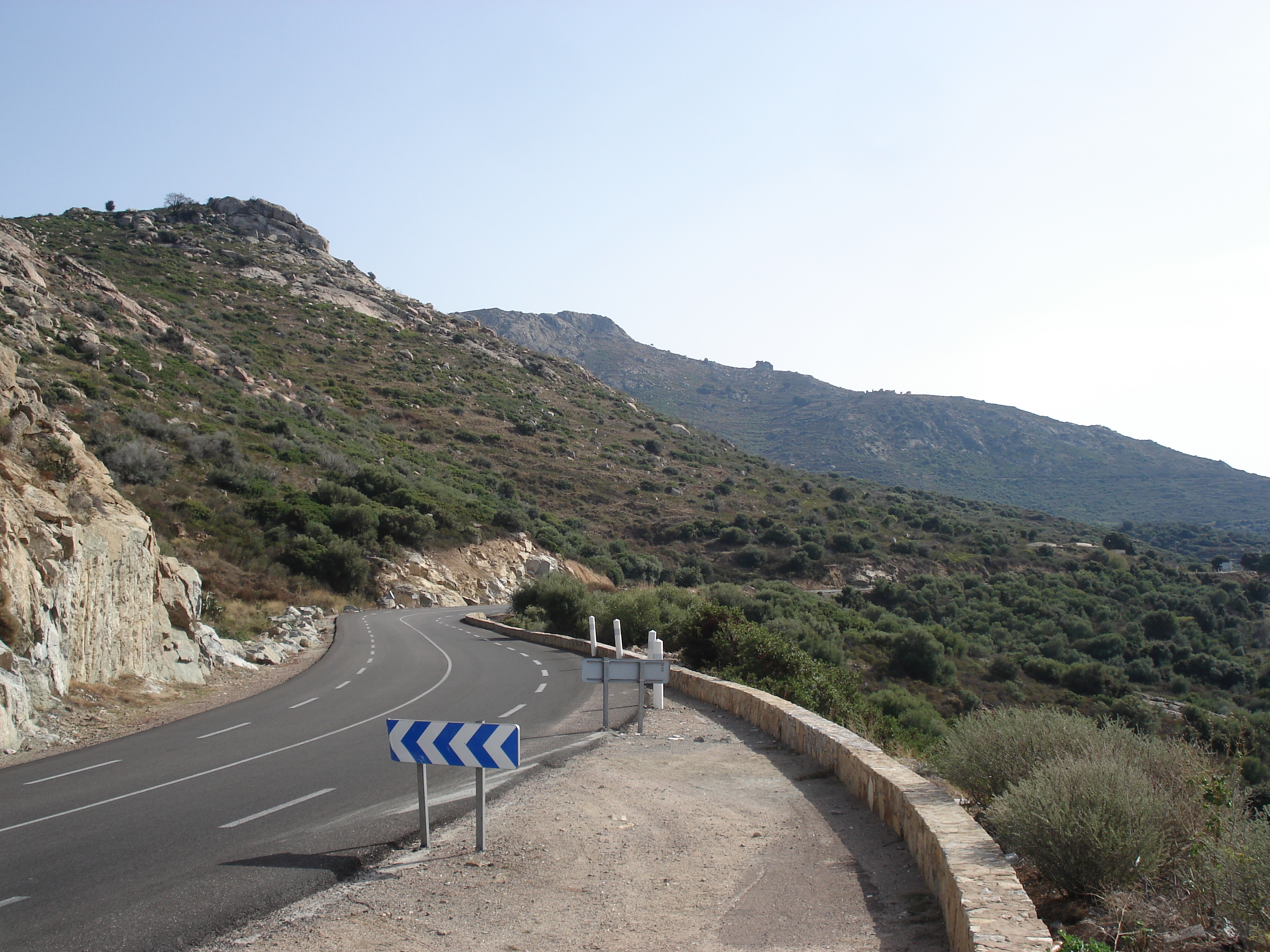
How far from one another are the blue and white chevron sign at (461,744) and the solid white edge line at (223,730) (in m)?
7.81

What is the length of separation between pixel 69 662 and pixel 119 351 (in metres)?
41.7

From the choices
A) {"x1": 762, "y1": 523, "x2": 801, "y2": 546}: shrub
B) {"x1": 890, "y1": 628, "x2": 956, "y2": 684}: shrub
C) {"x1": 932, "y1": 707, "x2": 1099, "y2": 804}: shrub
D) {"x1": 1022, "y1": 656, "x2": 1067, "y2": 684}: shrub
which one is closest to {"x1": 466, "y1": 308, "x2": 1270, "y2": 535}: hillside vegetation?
{"x1": 762, "y1": 523, "x2": 801, "y2": 546}: shrub

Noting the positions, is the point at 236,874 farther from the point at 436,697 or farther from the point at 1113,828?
the point at 436,697

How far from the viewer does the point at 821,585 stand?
51.5 meters

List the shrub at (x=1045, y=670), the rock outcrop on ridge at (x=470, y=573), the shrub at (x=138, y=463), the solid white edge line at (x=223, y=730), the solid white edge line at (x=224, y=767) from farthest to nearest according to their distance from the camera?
1. the rock outcrop on ridge at (x=470, y=573)
2. the shrub at (x=138, y=463)
3. the shrub at (x=1045, y=670)
4. the solid white edge line at (x=223, y=730)
5. the solid white edge line at (x=224, y=767)

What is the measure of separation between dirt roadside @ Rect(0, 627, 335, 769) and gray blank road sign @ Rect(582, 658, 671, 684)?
7.37m

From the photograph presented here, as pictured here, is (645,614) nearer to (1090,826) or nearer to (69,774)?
(69,774)

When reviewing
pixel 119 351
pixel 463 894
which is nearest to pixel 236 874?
pixel 463 894

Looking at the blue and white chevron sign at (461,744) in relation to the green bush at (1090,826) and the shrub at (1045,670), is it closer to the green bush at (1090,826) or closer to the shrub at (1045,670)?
the green bush at (1090,826)

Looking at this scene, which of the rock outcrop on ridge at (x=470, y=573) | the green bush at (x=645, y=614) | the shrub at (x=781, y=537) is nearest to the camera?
the green bush at (x=645, y=614)

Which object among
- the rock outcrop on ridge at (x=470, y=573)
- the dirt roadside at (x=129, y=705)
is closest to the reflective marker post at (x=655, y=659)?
the dirt roadside at (x=129, y=705)

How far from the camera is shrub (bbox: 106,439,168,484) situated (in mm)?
34500

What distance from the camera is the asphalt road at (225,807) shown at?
16.3ft

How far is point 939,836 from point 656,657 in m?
6.45
